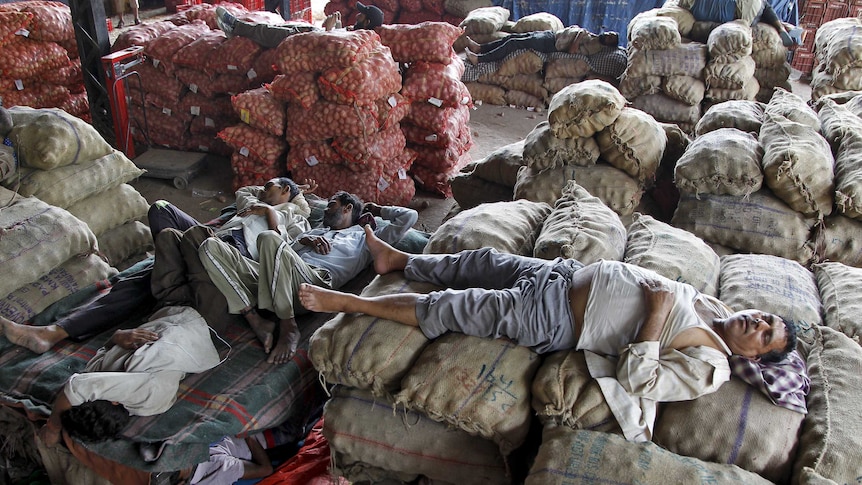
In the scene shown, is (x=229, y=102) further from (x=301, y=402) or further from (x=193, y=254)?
(x=301, y=402)

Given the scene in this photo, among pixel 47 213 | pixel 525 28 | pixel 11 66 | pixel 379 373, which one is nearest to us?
pixel 379 373

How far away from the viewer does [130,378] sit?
2729 mm

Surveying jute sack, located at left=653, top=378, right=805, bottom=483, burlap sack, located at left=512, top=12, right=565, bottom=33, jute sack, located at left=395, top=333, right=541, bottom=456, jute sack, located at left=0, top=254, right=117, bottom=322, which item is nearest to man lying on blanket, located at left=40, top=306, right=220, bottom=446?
jute sack, located at left=0, top=254, right=117, bottom=322

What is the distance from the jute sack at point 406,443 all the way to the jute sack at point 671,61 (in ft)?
18.7

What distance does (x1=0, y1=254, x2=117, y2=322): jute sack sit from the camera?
134 inches

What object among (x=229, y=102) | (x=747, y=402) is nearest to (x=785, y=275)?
(x=747, y=402)

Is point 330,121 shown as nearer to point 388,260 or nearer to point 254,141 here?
point 254,141

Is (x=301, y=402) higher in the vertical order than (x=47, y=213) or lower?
lower

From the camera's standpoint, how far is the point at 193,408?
2.90 metres

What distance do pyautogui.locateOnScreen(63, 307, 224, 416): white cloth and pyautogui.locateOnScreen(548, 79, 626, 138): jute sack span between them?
2639 mm

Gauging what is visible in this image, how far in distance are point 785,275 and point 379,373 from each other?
2183 millimetres

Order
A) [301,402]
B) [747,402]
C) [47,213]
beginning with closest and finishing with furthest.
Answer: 1. [747,402]
2. [301,402]
3. [47,213]

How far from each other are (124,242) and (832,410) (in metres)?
4.59

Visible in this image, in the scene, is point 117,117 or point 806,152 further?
point 117,117
